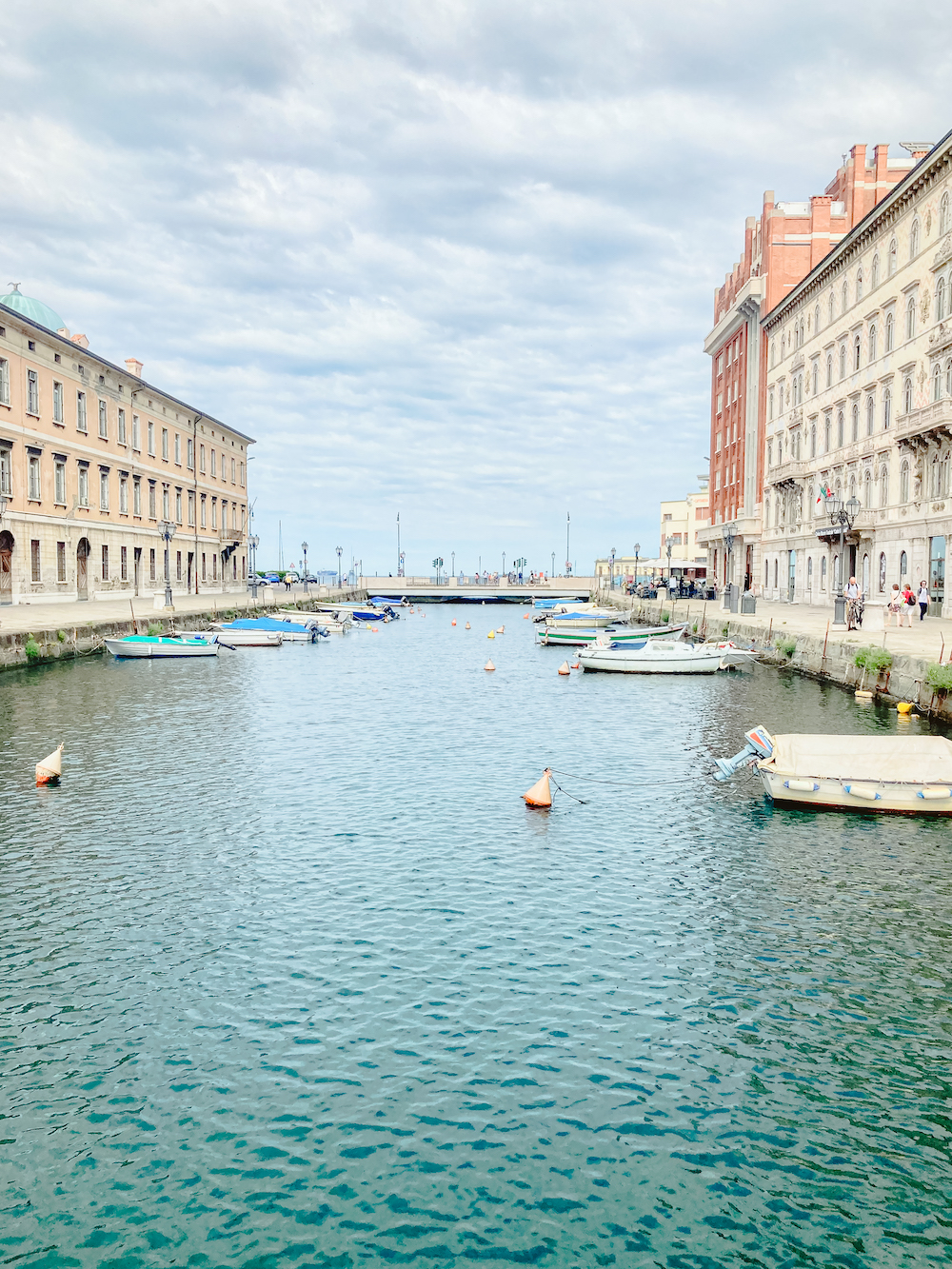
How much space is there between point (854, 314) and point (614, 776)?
46323 millimetres

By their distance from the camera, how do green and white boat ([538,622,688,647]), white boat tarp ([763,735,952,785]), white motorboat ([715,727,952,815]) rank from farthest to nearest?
green and white boat ([538,622,688,647])
white boat tarp ([763,735,952,785])
white motorboat ([715,727,952,815])

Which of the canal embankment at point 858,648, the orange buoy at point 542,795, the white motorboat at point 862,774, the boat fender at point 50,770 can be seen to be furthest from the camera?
the canal embankment at point 858,648

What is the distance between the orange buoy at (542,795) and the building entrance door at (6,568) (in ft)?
140

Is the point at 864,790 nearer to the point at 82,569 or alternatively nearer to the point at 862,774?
the point at 862,774

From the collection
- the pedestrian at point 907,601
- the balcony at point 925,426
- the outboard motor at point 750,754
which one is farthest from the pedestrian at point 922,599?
the outboard motor at point 750,754

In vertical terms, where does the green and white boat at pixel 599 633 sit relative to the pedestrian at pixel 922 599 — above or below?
below

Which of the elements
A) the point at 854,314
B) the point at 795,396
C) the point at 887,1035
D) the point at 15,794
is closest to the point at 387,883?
the point at 887,1035

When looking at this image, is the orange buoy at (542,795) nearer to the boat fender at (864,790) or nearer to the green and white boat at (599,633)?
the boat fender at (864,790)

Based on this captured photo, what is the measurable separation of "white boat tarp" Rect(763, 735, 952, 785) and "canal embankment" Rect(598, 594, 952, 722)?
828cm

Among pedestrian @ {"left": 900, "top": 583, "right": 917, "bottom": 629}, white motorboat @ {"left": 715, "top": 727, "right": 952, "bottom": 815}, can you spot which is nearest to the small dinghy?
pedestrian @ {"left": 900, "top": 583, "right": 917, "bottom": 629}

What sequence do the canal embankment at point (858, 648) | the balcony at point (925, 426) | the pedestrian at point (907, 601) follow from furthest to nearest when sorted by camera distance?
1. the pedestrian at point (907, 601)
2. the balcony at point (925, 426)
3. the canal embankment at point (858, 648)

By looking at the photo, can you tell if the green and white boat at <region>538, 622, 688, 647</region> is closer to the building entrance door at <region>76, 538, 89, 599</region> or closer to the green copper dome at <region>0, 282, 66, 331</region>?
the building entrance door at <region>76, 538, 89, 599</region>

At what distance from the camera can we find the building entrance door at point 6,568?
5147cm

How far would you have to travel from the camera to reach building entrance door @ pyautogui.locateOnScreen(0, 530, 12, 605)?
169ft
